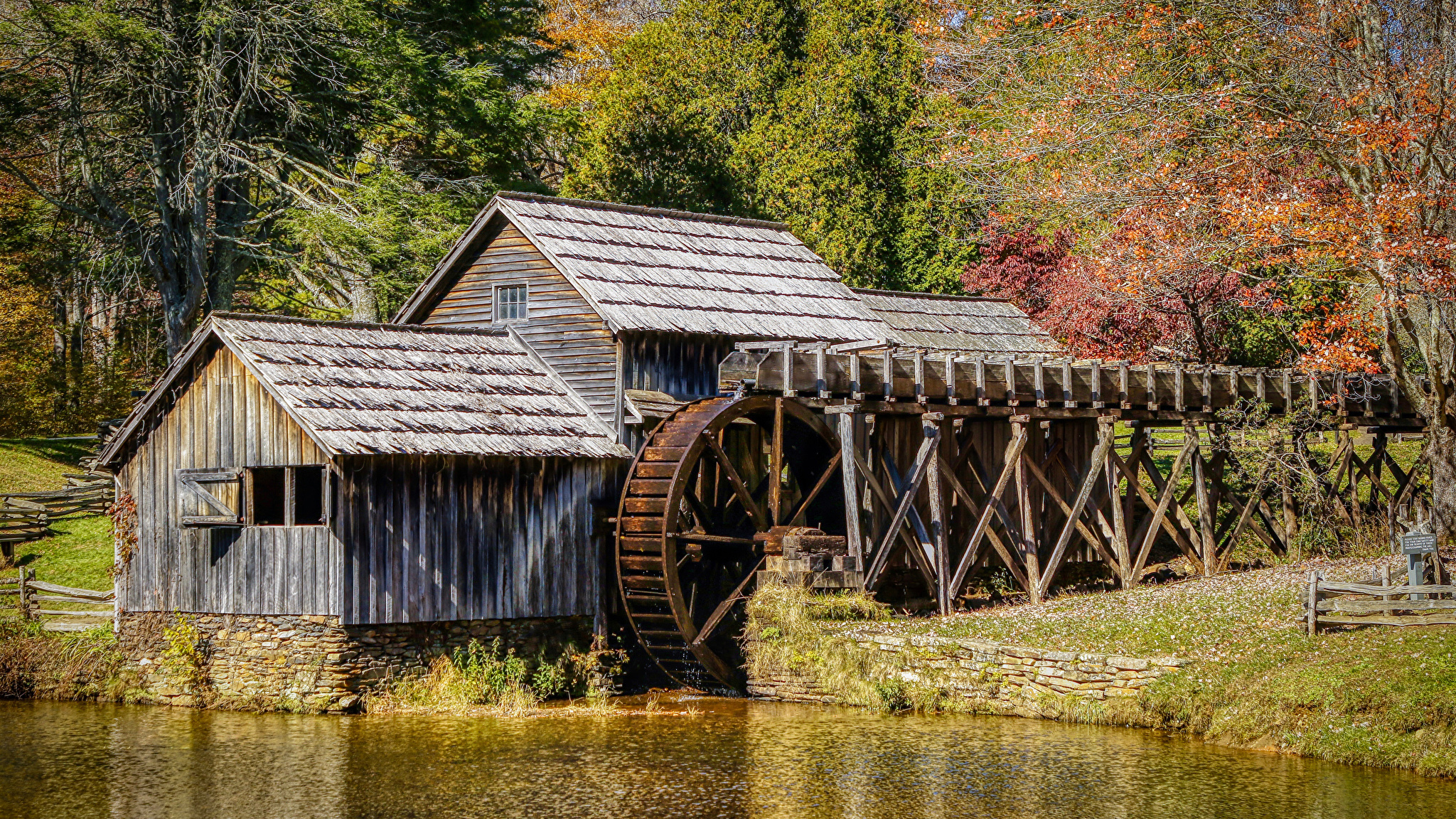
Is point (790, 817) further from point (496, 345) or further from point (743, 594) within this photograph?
point (496, 345)

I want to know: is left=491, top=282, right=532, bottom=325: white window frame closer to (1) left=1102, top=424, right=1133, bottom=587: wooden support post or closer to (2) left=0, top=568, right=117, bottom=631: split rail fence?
(2) left=0, top=568, right=117, bottom=631: split rail fence

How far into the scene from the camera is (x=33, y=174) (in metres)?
34.5

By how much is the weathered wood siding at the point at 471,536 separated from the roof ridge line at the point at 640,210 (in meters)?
4.72

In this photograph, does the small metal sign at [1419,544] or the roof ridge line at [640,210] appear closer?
the small metal sign at [1419,544]

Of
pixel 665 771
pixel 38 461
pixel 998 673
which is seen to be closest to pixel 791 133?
pixel 38 461

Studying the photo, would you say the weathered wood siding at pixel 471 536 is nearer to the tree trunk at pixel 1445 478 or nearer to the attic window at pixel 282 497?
the attic window at pixel 282 497

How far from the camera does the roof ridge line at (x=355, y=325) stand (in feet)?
64.4

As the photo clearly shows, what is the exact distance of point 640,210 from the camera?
24766 mm

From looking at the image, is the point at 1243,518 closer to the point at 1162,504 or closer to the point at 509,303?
the point at 1162,504

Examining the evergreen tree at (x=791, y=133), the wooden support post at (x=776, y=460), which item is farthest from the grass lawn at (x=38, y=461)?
the wooden support post at (x=776, y=460)

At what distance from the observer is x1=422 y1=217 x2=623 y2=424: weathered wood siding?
2189 centimetres

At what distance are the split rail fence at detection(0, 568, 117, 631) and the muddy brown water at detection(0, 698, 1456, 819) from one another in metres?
3.89

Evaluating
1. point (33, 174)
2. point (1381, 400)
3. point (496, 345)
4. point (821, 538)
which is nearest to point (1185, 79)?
point (1381, 400)

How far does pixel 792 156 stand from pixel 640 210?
13257 millimetres
